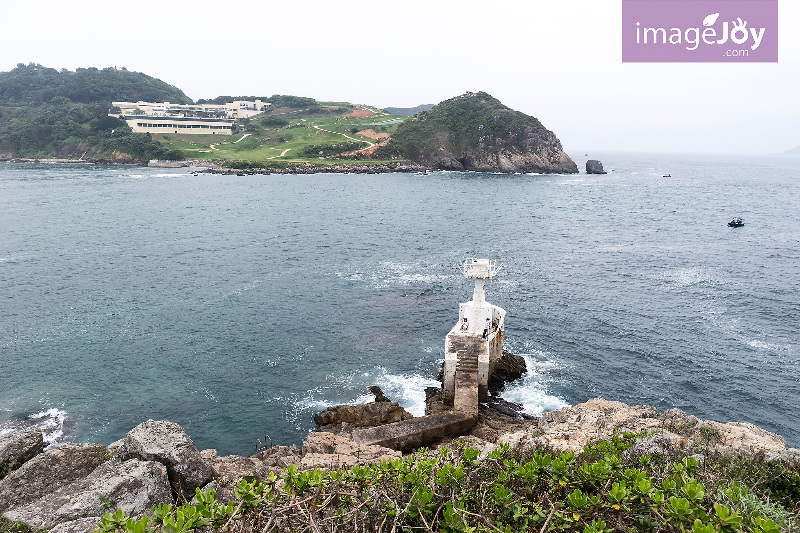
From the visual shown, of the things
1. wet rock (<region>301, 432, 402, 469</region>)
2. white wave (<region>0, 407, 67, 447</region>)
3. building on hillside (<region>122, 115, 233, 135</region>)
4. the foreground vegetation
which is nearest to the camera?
the foreground vegetation

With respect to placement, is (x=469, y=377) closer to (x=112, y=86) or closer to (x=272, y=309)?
(x=272, y=309)

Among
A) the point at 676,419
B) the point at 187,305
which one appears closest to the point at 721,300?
the point at 676,419

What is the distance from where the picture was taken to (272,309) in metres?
35.7

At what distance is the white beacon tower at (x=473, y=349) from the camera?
24000 mm

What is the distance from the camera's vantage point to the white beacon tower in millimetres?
24000

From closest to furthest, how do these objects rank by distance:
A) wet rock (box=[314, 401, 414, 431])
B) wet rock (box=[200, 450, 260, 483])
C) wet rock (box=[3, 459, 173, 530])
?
wet rock (box=[3, 459, 173, 530]), wet rock (box=[200, 450, 260, 483]), wet rock (box=[314, 401, 414, 431])

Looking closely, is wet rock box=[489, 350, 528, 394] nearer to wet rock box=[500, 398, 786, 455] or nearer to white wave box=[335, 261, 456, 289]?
wet rock box=[500, 398, 786, 455]

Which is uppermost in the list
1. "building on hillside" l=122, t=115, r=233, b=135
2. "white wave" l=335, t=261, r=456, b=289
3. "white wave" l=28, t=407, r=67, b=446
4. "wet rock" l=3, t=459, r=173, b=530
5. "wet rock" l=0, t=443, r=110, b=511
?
"building on hillside" l=122, t=115, r=233, b=135

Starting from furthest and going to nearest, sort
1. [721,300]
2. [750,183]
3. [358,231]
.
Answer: [750,183] → [358,231] → [721,300]

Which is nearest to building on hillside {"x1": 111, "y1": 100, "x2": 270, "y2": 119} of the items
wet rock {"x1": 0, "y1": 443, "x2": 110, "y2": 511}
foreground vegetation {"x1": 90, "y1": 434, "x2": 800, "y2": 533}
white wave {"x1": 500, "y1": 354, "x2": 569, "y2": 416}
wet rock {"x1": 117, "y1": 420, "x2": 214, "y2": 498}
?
white wave {"x1": 500, "y1": 354, "x2": 569, "y2": 416}

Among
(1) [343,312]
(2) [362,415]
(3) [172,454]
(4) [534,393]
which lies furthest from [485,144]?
(3) [172,454]

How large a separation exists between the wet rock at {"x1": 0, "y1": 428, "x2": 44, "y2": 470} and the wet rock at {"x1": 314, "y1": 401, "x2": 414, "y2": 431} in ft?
35.9

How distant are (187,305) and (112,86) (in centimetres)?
21144

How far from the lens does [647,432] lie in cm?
1496
